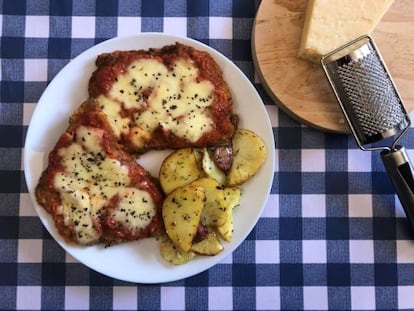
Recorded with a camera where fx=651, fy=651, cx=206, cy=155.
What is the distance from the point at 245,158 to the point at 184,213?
0.26 meters

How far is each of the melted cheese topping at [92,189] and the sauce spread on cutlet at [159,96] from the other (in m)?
0.10

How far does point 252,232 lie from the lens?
2.16 m

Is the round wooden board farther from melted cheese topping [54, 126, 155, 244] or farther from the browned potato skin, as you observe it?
melted cheese topping [54, 126, 155, 244]

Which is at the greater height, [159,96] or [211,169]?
[159,96]

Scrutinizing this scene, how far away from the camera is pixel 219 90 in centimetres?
200

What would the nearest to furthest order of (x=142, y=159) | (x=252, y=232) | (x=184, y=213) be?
(x=184, y=213) → (x=142, y=159) → (x=252, y=232)

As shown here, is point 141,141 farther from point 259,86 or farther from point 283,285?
point 283,285

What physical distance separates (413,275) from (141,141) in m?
1.03

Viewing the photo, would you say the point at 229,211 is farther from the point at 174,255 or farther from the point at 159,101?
the point at 159,101

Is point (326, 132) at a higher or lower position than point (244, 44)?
lower

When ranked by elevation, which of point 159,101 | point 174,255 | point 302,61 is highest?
point 302,61

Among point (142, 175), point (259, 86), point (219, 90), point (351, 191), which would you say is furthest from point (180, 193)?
point (351, 191)

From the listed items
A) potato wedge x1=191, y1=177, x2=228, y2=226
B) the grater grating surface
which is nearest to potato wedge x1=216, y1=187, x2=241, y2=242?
potato wedge x1=191, y1=177, x2=228, y2=226


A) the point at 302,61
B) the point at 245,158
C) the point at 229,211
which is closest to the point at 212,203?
the point at 229,211
